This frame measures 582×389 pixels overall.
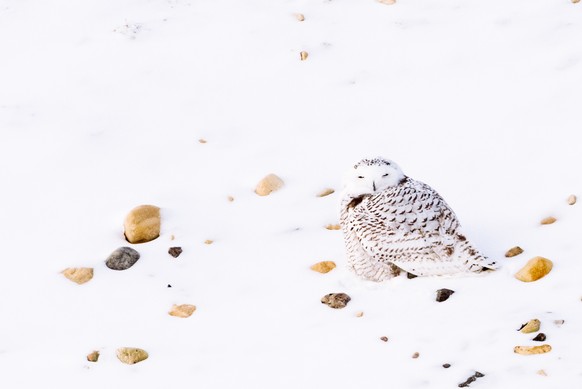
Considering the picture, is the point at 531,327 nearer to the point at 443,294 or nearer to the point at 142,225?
the point at 443,294

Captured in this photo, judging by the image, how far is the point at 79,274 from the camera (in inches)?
227

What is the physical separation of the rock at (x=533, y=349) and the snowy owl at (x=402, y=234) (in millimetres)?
848

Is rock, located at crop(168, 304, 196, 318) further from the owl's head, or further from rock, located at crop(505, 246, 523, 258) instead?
rock, located at crop(505, 246, 523, 258)

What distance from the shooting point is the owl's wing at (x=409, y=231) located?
208 inches

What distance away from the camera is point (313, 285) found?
217 inches

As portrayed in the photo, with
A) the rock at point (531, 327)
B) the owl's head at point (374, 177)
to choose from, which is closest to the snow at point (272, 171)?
the rock at point (531, 327)

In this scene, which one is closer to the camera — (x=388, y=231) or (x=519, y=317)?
(x=519, y=317)

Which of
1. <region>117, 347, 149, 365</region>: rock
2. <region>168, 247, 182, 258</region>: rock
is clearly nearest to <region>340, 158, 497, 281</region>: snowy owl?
<region>168, 247, 182, 258</region>: rock

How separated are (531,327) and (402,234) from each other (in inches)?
37.2

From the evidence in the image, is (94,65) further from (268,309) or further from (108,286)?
(268,309)

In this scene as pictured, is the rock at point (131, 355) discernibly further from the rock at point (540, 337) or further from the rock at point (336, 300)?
the rock at point (540, 337)

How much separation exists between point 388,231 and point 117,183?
90.8 inches

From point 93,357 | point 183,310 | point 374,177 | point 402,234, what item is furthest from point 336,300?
point 93,357

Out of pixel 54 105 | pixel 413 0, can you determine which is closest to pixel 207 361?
pixel 54 105
